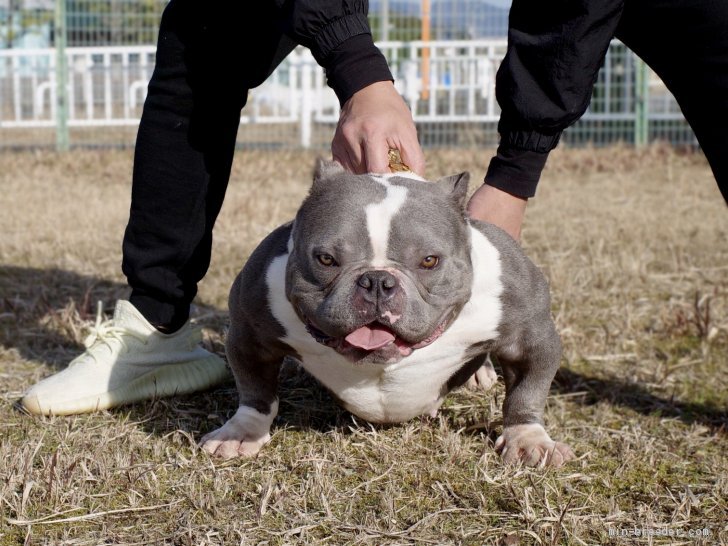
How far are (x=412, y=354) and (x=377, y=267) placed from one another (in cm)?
27

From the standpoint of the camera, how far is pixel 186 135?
2787 mm

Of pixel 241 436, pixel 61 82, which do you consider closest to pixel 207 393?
pixel 241 436

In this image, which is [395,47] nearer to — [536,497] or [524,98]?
[524,98]

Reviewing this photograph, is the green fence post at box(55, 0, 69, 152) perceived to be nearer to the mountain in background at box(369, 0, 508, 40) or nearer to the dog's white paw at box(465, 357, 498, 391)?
the mountain in background at box(369, 0, 508, 40)

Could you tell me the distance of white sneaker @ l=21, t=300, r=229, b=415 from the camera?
105 inches

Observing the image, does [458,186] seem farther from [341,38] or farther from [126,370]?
[126,370]

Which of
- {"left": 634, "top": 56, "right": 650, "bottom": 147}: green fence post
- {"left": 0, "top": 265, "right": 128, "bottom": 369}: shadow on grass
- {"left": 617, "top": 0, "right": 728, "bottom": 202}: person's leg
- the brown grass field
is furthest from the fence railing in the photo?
{"left": 617, "top": 0, "right": 728, "bottom": 202}: person's leg

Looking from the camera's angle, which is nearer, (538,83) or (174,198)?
(538,83)

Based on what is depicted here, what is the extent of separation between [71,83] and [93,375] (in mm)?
6910

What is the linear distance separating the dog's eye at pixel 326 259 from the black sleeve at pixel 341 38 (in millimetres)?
429

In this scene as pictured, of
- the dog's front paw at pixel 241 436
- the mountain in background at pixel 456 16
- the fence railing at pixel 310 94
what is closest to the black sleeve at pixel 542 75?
the dog's front paw at pixel 241 436

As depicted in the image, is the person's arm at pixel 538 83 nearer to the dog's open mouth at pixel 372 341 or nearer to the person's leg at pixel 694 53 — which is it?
the person's leg at pixel 694 53

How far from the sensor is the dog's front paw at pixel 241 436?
2.38 m

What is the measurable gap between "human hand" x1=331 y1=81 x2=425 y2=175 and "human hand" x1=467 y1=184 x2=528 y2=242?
37 centimetres
